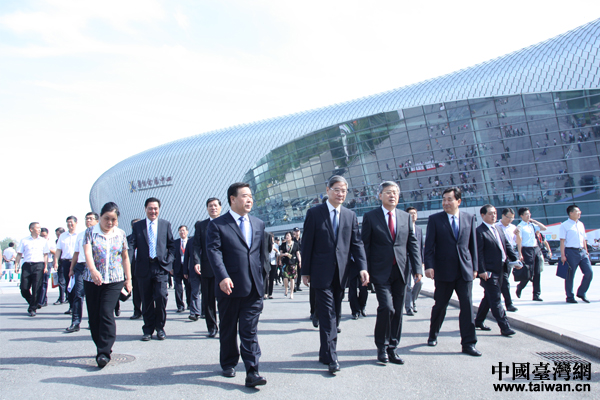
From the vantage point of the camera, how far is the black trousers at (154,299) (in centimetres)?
562

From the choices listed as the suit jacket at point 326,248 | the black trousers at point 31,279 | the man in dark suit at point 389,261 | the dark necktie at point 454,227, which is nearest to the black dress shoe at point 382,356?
the man in dark suit at point 389,261

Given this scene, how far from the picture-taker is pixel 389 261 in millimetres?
4371

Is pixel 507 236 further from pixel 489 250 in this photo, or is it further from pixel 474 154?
pixel 474 154

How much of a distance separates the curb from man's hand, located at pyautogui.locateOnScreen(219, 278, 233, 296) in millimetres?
3545

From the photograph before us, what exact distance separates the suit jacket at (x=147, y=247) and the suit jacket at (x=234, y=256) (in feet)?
7.14

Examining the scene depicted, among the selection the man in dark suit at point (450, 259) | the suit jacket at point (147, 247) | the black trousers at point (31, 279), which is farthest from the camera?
the black trousers at point (31, 279)

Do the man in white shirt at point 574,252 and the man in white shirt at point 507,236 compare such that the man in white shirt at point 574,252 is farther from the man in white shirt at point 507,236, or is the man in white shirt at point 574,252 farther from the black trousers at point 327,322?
the black trousers at point 327,322

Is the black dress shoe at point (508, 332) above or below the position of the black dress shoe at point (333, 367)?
below

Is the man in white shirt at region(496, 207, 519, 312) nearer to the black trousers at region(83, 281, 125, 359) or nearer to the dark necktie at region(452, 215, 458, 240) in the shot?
the dark necktie at region(452, 215, 458, 240)

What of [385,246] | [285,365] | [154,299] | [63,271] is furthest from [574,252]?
[63,271]

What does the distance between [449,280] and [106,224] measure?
3.72 m

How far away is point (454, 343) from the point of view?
198 inches

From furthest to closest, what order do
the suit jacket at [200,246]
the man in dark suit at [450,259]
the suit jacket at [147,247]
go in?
the suit jacket at [200,246] → the suit jacket at [147,247] → the man in dark suit at [450,259]

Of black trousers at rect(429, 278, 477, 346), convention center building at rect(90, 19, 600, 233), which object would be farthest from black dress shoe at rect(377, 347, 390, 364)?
convention center building at rect(90, 19, 600, 233)
